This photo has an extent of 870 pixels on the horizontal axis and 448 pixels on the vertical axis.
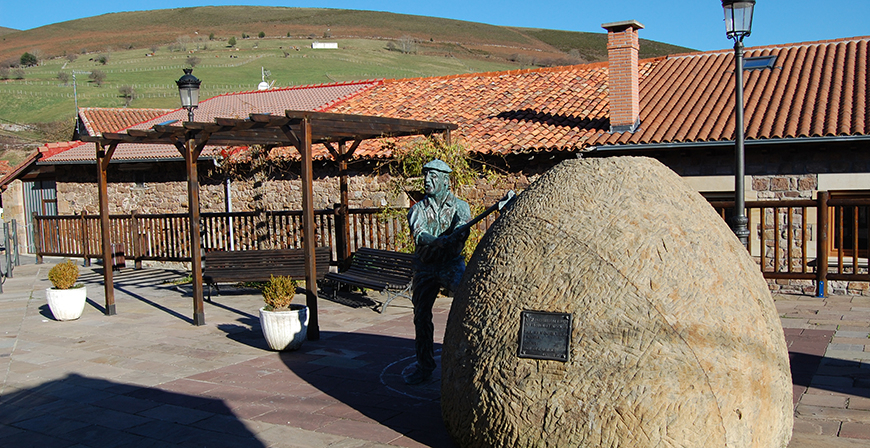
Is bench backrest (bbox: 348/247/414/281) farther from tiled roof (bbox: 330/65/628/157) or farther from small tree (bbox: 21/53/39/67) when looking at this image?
small tree (bbox: 21/53/39/67)

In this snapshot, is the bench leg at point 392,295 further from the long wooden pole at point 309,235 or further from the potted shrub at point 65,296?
the potted shrub at point 65,296

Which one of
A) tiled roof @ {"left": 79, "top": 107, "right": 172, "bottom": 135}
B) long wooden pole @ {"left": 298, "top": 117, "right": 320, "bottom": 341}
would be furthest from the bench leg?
tiled roof @ {"left": 79, "top": 107, "right": 172, "bottom": 135}

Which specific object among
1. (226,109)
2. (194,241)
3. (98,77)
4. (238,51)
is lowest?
(194,241)

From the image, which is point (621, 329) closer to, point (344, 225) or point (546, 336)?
point (546, 336)

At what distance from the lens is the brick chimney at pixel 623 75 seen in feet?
41.9

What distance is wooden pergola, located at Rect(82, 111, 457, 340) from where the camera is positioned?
7430mm

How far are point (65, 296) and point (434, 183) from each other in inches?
253

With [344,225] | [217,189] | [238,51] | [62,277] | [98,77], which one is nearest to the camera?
[62,277]

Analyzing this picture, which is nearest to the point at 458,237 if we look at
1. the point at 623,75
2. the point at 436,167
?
the point at 436,167

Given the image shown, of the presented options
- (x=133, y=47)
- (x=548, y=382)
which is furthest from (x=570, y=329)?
(x=133, y=47)

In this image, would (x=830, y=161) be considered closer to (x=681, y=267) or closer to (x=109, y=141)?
(x=681, y=267)

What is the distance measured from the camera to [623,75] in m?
13.0

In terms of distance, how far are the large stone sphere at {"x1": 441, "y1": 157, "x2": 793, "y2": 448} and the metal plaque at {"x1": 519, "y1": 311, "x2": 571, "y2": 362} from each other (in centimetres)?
3

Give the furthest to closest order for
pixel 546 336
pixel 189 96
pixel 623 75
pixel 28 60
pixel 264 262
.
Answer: pixel 28 60, pixel 623 75, pixel 189 96, pixel 264 262, pixel 546 336
